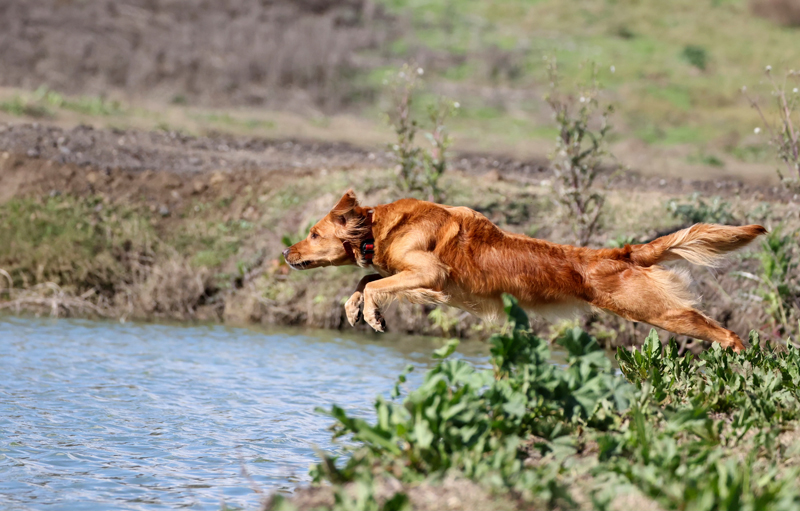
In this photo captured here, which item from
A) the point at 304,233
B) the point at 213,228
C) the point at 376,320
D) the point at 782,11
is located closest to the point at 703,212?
the point at 304,233

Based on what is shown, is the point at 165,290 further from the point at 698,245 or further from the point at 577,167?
the point at 698,245

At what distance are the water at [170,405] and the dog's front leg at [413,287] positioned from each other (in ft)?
3.32

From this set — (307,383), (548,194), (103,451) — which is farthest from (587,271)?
(548,194)

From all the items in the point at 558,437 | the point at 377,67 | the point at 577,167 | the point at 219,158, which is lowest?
the point at 558,437

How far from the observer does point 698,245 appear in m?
6.60

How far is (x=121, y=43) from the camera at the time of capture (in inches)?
960

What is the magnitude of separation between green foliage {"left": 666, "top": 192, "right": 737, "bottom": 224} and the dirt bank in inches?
6.4

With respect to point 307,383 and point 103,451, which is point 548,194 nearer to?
point 307,383

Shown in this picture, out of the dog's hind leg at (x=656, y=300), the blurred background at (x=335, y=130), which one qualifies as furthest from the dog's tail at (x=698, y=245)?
the blurred background at (x=335, y=130)

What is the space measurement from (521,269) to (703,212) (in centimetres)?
533

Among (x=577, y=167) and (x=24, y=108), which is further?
(x=24, y=108)

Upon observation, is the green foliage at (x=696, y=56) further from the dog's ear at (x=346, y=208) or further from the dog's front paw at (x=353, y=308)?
the dog's front paw at (x=353, y=308)

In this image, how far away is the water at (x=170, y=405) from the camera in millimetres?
5422

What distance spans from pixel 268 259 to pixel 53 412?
5.30 m
